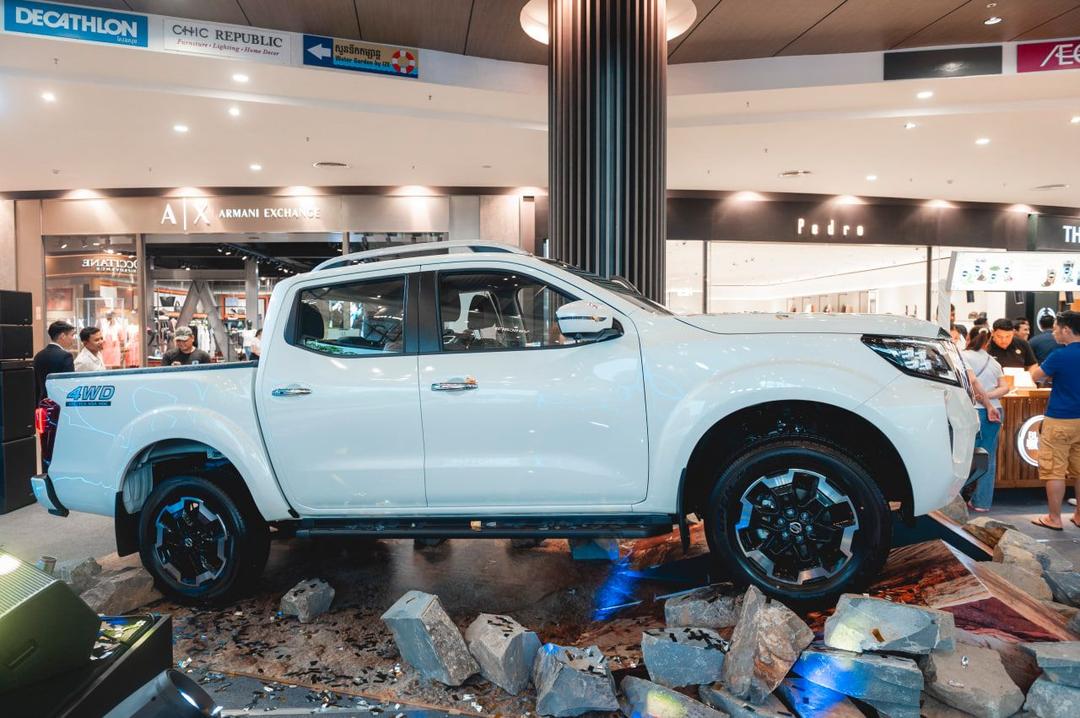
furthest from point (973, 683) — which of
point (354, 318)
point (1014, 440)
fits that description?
point (1014, 440)

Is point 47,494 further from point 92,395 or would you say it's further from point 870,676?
point 870,676

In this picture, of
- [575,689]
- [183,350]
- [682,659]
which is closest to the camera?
[575,689]

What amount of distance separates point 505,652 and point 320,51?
640cm

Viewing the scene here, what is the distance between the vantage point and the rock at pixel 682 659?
237 cm

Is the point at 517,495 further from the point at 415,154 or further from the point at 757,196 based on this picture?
the point at 757,196

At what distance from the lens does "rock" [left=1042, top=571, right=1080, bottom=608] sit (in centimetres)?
315

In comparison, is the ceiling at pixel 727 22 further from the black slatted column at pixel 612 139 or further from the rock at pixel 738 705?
the rock at pixel 738 705

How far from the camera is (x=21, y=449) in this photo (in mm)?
5785

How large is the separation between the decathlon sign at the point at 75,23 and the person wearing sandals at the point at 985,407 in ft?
25.9

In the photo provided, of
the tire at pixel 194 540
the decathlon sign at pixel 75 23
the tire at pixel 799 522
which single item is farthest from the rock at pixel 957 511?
the decathlon sign at pixel 75 23

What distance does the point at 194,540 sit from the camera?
3.21 m

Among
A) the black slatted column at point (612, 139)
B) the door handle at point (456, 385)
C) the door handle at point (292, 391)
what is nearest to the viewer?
the door handle at point (456, 385)

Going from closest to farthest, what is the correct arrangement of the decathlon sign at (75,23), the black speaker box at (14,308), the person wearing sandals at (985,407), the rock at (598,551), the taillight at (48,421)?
1. the taillight at (48,421)
2. the rock at (598,551)
3. the person wearing sandals at (985,407)
4. the black speaker box at (14,308)
5. the decathlon sign at (75,23)

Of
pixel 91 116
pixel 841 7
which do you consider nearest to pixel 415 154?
pixel 91 116
